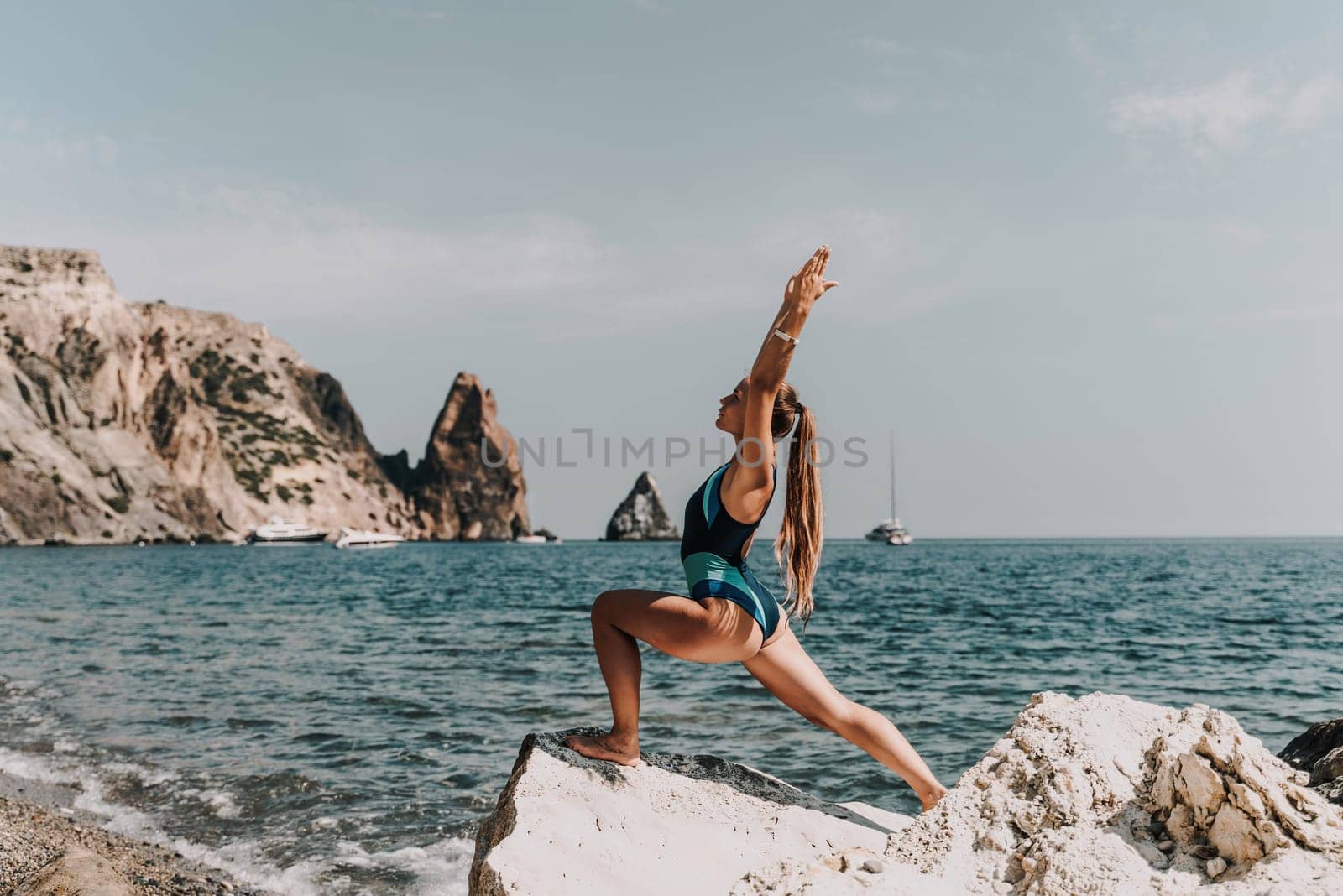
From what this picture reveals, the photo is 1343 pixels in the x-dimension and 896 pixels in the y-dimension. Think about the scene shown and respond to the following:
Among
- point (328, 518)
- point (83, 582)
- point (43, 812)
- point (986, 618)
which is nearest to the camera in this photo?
point (43, 812)

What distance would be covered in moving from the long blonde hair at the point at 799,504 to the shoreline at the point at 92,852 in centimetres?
347

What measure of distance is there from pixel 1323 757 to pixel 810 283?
3.51 metres

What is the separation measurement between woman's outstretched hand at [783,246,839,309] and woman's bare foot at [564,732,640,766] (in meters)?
2.08

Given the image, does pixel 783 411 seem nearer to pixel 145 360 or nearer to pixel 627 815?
pixel 627 815

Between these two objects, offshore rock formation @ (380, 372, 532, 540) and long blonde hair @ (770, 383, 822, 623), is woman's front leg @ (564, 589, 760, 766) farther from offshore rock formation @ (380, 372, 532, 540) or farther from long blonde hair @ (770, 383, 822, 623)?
offshore rock formation @ (380, 372, 532, 540)

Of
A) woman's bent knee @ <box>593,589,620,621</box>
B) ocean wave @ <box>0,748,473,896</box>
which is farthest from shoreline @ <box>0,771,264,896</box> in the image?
woman's bent knee @ <box>593,589,620,621</box>

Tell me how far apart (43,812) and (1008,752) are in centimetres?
672

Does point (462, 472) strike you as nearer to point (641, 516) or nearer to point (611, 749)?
point (641, 516)

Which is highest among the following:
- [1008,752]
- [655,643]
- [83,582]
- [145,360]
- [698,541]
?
[145,360]

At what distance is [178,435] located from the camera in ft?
294

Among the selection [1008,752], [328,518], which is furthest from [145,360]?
[1008,752]

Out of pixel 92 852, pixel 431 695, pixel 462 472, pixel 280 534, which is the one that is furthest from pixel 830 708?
pixel 462 472

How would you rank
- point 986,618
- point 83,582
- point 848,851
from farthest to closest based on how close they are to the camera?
point 83,582, point 986,618, point 848,851

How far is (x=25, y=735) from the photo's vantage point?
10.3 metres
